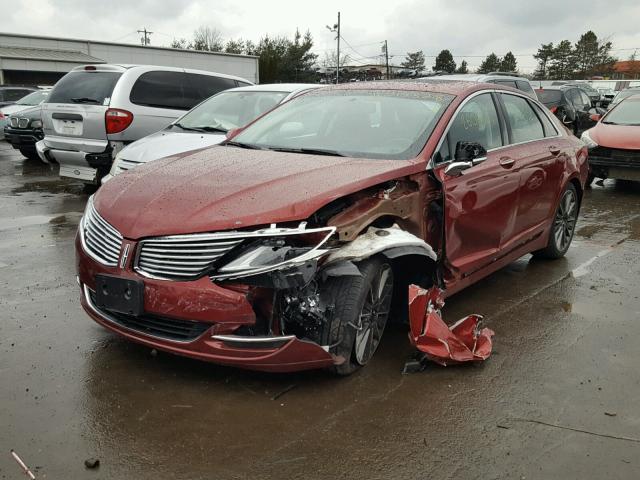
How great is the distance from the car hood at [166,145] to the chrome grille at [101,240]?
3.14m

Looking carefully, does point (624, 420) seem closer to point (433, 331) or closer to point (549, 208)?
point (433, 331)

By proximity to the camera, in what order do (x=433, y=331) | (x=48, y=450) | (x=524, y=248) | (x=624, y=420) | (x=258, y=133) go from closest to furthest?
1. (x=48, y=450)
2. (x=624, y=420)
3. (x=433, y=331)
4. (x=258, y=133)
5. (x=524, y=248)

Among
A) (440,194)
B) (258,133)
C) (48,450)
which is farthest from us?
(258,133)

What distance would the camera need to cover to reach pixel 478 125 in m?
4.88

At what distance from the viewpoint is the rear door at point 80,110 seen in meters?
8.53

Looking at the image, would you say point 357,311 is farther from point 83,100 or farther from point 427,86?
point 83,100

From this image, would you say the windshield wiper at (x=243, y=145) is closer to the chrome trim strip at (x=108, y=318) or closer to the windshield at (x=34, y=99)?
the chrome trim strip at (x=108, y=318)

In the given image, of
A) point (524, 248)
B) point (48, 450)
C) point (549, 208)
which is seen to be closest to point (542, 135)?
point (549, 208)

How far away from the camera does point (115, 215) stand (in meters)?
3.60

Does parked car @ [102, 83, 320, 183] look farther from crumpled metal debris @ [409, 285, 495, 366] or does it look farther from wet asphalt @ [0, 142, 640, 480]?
crumpled metal debris @ [409, 285, 495, 366]

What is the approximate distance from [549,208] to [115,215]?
155 inches

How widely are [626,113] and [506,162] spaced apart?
7.93 metres

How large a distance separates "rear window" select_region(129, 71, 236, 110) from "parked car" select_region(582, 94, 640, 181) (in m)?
6.05

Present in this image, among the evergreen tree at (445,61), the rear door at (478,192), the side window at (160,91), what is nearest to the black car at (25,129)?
the side window at (160,91)
